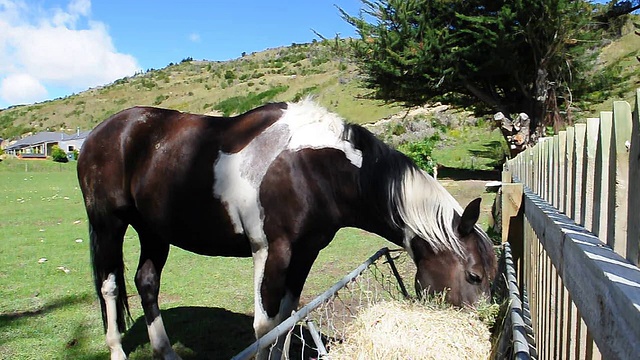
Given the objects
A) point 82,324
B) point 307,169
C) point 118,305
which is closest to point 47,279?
point 82,324

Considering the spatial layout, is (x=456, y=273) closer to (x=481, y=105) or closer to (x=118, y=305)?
(x=118, y=305)

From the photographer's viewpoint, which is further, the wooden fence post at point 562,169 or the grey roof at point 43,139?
the grey roof at point 43,139

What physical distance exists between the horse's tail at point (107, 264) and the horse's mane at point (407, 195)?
194 centimetres

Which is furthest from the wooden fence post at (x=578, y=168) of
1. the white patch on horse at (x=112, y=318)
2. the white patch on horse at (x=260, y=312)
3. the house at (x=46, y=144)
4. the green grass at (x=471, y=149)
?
the house at (x=46, y=144)

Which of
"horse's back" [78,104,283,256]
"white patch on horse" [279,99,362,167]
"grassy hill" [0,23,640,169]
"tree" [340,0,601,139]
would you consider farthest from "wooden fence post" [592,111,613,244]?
"grassy hill" [0,23,640,169]

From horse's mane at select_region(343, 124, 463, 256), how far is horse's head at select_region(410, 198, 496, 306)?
41 millimetres

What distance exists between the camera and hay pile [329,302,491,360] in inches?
80.4

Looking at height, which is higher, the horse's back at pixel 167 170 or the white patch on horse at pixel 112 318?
the horse's back at pixel 167 170

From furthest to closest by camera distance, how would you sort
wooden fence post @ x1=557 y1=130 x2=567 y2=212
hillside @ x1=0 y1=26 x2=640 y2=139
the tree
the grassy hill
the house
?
1. the house
2. hillside @ x1=0 y1=26 x2=640 y2=139
3. the grassy hill
4. the tree
5. wooden fence post @ x1=557 y1=130 x2=567 y2=212

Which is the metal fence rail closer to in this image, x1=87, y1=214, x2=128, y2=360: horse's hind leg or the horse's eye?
the horse's eye

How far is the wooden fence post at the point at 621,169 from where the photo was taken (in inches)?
35.9

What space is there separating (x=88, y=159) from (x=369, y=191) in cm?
205

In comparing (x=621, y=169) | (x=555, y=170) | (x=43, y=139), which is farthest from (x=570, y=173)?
(x=43, y=139)

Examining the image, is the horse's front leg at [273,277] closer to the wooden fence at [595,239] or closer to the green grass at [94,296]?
the green grass at [94,296]
